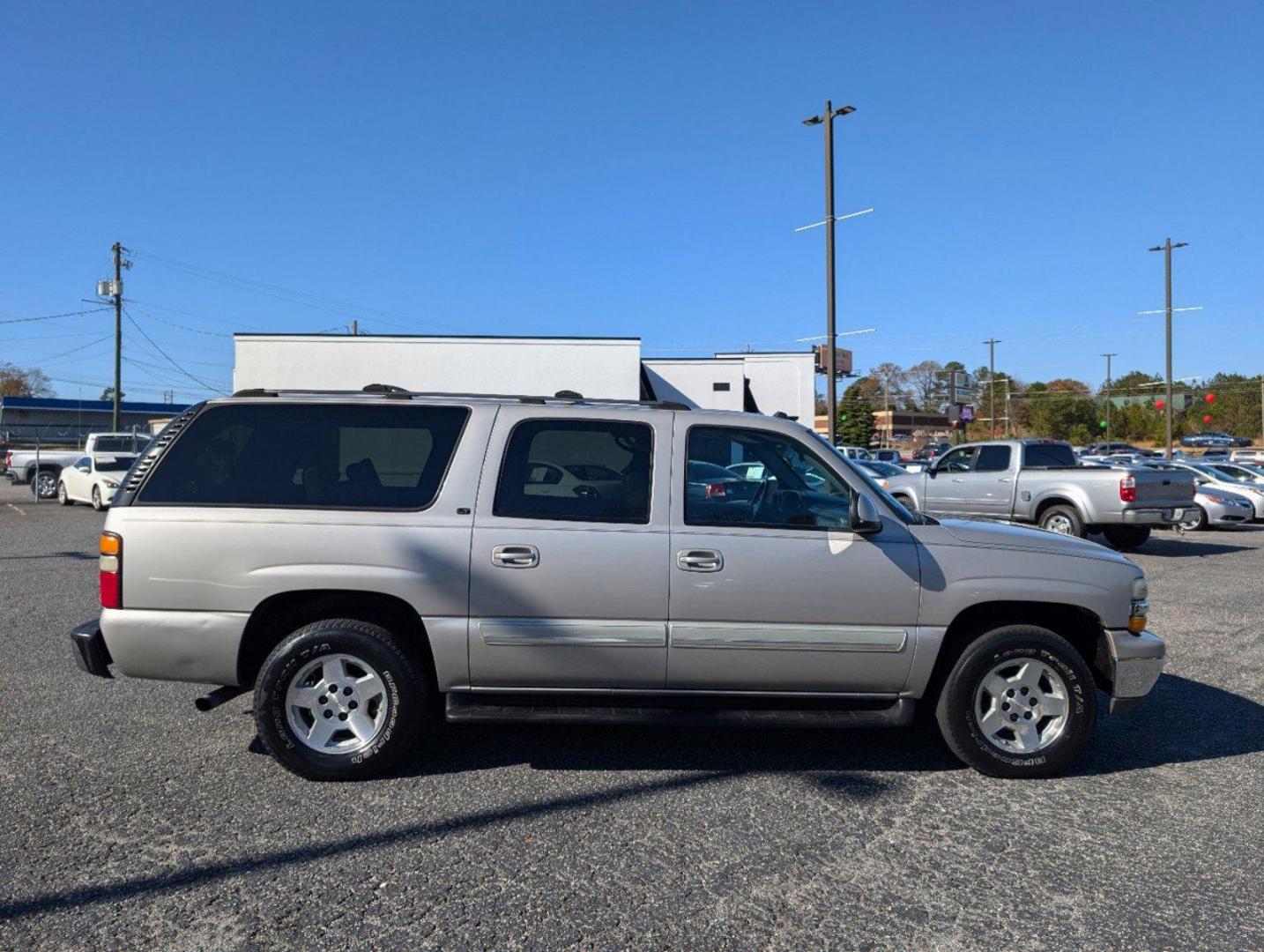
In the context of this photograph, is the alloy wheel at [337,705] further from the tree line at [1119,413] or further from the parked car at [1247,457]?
the tree line at [1119,413]

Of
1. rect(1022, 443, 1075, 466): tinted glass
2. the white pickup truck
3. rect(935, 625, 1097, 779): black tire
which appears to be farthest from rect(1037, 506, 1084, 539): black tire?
the white pickup truck

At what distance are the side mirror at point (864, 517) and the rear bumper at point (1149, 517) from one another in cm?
1130

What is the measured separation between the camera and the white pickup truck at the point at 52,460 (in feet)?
85.2

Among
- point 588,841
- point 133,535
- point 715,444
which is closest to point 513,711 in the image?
point 588,841

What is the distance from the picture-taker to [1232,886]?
3.59 metres

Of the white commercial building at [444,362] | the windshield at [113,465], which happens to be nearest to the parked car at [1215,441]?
the white commercial building at [444,362]

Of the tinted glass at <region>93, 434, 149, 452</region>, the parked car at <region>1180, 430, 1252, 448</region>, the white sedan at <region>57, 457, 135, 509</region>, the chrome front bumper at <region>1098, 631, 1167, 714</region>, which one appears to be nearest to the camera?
the chrome front bumper at <region>1098, 631, 1167, 714</region>

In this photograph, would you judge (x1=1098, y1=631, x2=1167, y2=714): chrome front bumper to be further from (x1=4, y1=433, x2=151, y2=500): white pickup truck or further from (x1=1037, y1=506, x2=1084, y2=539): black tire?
(x1=4, y1=433, x2=151, y2=500): white pickup truck

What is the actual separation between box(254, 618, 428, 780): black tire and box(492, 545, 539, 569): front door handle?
2.10 ft

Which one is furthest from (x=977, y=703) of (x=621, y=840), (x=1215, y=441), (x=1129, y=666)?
(x=1215, y=441)

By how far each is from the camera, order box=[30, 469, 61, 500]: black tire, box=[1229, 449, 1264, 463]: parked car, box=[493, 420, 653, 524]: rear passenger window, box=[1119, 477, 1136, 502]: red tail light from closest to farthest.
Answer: box=[493, 420, 653, 524]: rear passenger window < box=[1119, 477, 1136, 502]: red tail light < box=[30, 469, 61, 500]: black tire < box=[1229, 449, 1264, 463]: parked car

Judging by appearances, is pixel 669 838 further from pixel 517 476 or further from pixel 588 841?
pixel 517 476

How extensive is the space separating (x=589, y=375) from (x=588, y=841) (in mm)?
32114

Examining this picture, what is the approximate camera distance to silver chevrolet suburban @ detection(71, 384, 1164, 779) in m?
4.54
